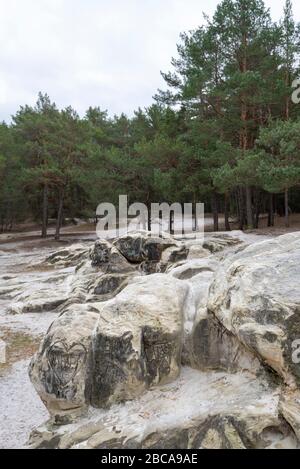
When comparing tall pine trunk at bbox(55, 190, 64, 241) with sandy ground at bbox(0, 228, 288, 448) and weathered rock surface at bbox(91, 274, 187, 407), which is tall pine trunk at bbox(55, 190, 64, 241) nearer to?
sandy ground at bbox(0, 228, 288, 448)

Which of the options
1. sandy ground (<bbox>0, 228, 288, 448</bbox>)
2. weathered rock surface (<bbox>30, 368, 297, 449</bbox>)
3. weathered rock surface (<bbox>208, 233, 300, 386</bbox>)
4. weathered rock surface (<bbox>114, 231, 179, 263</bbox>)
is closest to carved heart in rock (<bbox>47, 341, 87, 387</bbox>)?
weathered rock surface (<bbox>30, 368, 297, 449</bbox>)

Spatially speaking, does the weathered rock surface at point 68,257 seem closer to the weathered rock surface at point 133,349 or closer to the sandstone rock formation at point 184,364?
the sandstone rock formation at point 184,364

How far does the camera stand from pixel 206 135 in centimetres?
2588

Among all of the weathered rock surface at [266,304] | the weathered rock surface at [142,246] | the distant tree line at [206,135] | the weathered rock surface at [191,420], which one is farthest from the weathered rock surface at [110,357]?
the distant tree line at [206,135]

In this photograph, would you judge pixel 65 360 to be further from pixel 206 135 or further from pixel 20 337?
pixel 206 135

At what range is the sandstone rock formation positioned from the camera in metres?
4.62

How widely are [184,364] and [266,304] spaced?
1.85 metres

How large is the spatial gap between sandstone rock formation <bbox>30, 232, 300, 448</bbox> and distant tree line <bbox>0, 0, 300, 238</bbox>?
1519cm

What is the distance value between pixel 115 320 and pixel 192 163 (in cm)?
2346

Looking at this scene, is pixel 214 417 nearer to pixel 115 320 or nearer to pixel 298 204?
pixel 115 320

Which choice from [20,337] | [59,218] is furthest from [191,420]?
[59,218]

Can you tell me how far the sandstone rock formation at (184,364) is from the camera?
15.2 feet

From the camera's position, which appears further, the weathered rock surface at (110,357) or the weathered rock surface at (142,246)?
the weathered rock surface at (142,246)

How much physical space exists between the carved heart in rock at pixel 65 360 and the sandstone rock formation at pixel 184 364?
16mm
